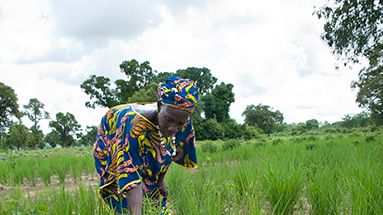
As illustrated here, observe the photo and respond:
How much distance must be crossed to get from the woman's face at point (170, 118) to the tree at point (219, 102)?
31.6m

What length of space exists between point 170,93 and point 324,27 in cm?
1062

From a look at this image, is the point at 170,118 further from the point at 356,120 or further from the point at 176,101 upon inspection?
the point at 356,120

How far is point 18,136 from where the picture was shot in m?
29.5

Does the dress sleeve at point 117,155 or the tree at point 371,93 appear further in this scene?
the tree at point 371,93

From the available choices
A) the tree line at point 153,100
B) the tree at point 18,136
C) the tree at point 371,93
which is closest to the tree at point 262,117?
the tree line at point 153,100

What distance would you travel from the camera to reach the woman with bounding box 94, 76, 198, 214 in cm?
159

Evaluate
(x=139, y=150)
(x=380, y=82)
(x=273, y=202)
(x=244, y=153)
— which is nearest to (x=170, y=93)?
(x=139, y=150)

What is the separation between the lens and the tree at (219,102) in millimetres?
33669

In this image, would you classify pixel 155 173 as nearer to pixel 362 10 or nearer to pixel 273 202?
pixel 273 202

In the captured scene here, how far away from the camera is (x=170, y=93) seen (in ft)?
5.09

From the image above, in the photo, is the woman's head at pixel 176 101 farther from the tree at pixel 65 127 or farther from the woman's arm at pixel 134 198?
the tree at pixel 65 127

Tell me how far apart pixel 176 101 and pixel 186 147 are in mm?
645

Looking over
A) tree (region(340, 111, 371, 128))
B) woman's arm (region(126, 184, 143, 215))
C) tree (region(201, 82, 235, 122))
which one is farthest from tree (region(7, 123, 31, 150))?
tree (region(340, 111, 371, 128))

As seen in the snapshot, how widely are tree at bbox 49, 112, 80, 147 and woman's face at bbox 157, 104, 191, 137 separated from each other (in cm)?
4057
